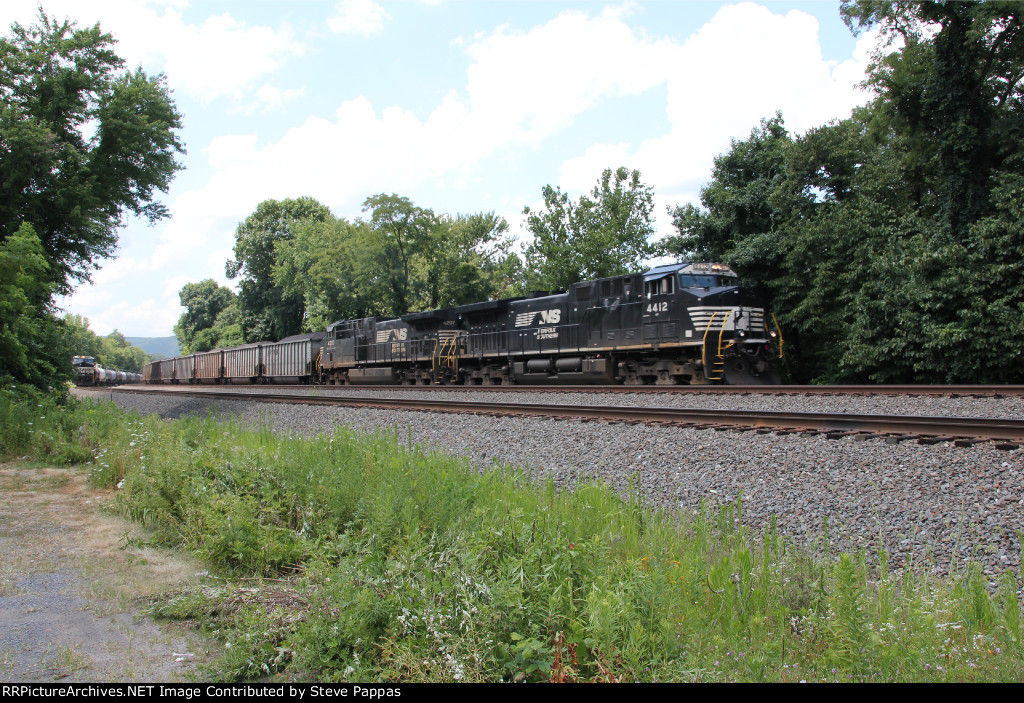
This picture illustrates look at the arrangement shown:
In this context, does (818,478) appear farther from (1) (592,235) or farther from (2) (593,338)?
(1) (592,235)

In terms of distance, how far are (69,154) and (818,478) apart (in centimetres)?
2123

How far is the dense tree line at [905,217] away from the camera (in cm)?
1772

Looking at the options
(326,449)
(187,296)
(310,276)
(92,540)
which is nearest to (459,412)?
(326,449)

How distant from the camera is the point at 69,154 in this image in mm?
18312

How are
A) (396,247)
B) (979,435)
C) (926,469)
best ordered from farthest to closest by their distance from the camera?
(396,247) < (979,435) < (926,469)

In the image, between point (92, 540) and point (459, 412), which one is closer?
point (92, 540)

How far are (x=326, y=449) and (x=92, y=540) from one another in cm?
236

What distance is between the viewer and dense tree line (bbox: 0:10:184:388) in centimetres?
1655

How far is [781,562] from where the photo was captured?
402cm

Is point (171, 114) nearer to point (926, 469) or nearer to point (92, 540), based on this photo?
point (92, 540)

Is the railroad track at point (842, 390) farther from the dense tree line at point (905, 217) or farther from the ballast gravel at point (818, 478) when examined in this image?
the dense tree line at point (905, 217)

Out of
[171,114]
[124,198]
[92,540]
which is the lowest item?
[92,540]

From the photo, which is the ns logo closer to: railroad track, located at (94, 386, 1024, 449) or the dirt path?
railroad track, located at (94, 386, 1024, 449)
